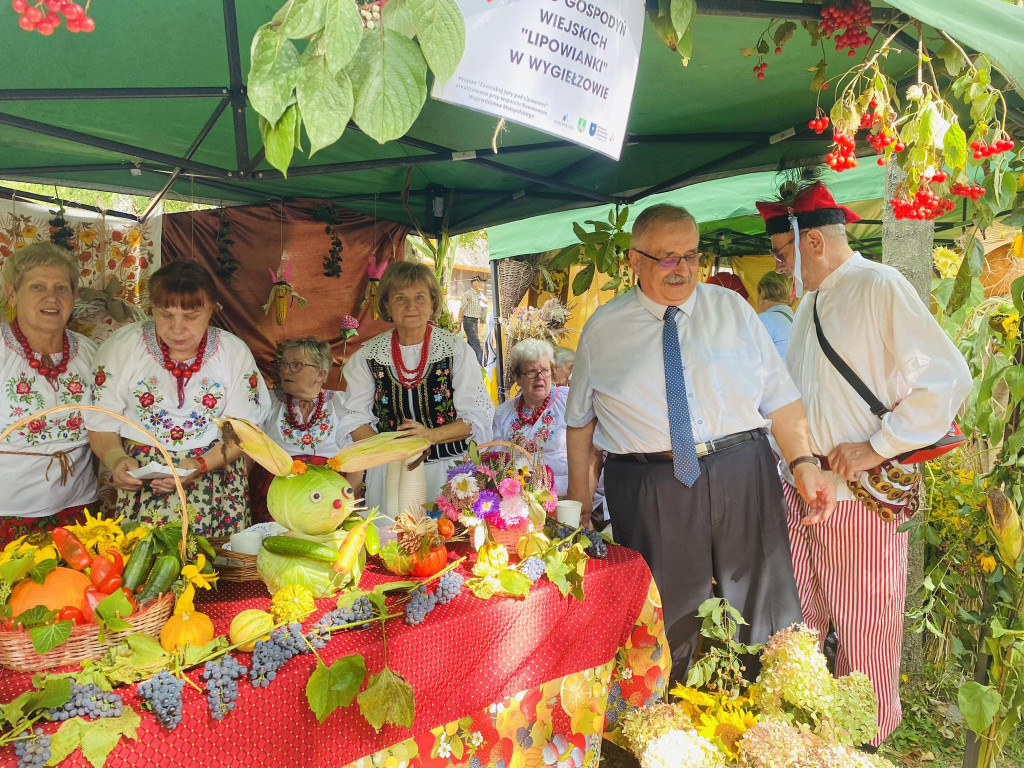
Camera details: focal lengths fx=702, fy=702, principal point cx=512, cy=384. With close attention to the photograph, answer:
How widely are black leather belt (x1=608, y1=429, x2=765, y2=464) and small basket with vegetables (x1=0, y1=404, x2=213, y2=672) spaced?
4.85ft

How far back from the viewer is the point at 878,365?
2.54 meters

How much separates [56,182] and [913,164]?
4942 millimetres

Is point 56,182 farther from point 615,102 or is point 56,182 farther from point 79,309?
point 615,102

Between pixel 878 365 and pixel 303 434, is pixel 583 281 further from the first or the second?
pixel 878 365

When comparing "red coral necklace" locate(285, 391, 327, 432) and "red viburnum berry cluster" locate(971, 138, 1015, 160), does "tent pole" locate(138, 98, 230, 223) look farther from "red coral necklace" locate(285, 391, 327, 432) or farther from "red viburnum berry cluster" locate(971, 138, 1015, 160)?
"red viburnum berry cluster" locate(971, 138, 1015, 160)

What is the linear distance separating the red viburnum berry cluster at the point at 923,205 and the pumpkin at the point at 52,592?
2423mm

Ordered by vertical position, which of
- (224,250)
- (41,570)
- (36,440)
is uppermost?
(224,250)

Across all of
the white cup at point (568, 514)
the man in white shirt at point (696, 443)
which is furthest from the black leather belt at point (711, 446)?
the white cup at point (568, 514)

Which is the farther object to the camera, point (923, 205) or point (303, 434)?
point (303, 434)

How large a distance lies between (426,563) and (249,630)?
1.75 feet

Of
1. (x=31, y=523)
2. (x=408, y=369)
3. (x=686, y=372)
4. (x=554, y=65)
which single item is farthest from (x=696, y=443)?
(x=31, y=523)

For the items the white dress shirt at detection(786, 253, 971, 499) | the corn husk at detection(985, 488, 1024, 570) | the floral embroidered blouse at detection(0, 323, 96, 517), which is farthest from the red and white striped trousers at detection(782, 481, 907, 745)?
the floral embroidered blouse at detection(0, 323, 96, 517)

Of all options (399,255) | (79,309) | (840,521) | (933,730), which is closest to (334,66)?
(840,521)

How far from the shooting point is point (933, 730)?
347 cm
